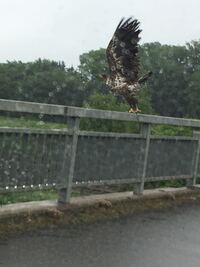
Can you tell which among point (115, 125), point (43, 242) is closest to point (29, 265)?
point (43, 242)

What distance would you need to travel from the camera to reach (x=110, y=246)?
5969 mm

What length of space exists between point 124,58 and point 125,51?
93mm

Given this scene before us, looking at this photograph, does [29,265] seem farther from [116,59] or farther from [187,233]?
[116,59]

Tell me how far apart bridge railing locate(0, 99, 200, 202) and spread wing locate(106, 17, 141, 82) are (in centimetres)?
53

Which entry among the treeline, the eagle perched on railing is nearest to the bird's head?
the eagle perched on railing

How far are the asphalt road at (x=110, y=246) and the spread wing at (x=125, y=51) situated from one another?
6.03ft

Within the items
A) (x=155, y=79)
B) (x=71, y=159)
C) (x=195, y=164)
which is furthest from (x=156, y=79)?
(x=71, y=159)

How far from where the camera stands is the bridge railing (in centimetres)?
637

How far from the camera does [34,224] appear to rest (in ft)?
21.4

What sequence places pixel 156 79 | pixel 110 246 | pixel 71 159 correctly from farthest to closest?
pixel 156 79, pixel 71 159, pixel 110 246

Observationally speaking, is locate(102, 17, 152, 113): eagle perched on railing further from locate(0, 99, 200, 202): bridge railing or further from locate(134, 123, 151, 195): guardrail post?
locate(134, 123, 151, 195): guardrail post

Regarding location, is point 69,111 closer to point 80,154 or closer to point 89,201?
point 80,154

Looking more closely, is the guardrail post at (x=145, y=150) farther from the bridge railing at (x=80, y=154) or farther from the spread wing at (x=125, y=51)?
the spread wing at (x=125, y=51)

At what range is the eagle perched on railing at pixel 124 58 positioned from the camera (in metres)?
7.92
